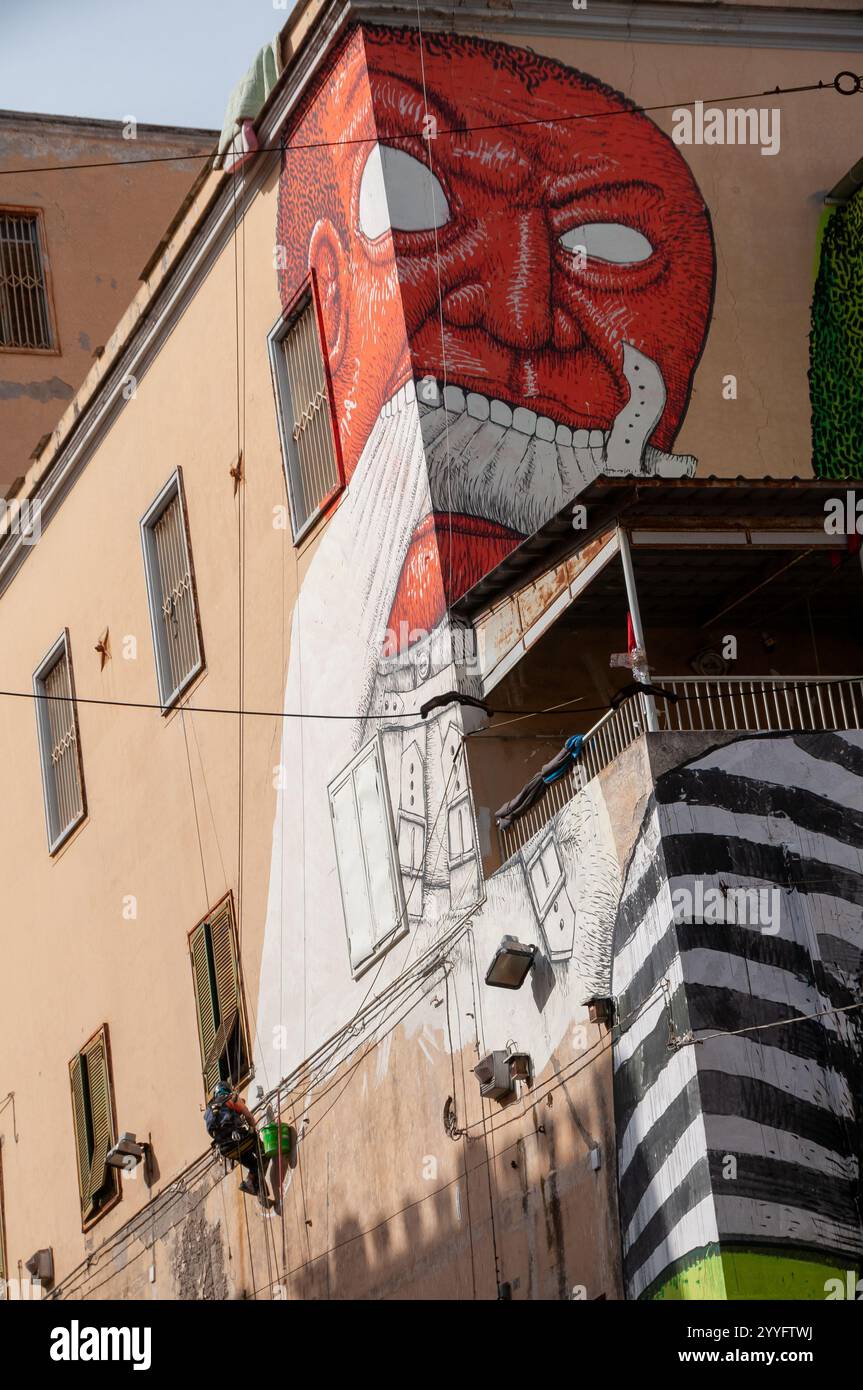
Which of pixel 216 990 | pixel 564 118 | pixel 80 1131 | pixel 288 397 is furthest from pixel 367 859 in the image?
pixel 80 1131

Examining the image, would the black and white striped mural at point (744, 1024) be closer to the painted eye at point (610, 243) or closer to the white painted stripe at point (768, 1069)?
the white painted stripe at point (768, 1069)

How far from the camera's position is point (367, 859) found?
19.9m

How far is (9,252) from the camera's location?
104 ft

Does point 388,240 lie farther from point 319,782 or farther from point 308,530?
point 319,782

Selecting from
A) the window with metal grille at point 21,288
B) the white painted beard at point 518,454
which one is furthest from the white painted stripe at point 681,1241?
the window with metal grille at point 21,288

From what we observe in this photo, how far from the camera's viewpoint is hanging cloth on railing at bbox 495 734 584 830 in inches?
657

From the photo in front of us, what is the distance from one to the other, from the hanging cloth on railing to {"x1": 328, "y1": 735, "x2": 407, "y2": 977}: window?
1.82 m

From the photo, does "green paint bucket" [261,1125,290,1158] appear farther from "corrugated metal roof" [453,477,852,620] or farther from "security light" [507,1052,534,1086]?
"corrugated metal roof" [453,477,852,620]

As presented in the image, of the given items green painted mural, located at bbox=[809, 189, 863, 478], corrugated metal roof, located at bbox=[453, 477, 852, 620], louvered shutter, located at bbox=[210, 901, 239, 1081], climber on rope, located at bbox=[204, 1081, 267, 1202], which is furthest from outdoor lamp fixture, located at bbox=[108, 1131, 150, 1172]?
green painted mural, located at bbox=[809, 189, 863, 478]

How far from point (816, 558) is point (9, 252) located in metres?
17.3

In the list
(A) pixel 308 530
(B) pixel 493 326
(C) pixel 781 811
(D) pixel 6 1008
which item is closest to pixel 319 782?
(A) pixel 308 530

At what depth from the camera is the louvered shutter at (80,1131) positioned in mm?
25672

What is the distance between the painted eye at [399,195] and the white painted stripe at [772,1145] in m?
8.84

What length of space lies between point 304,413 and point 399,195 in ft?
8.36
